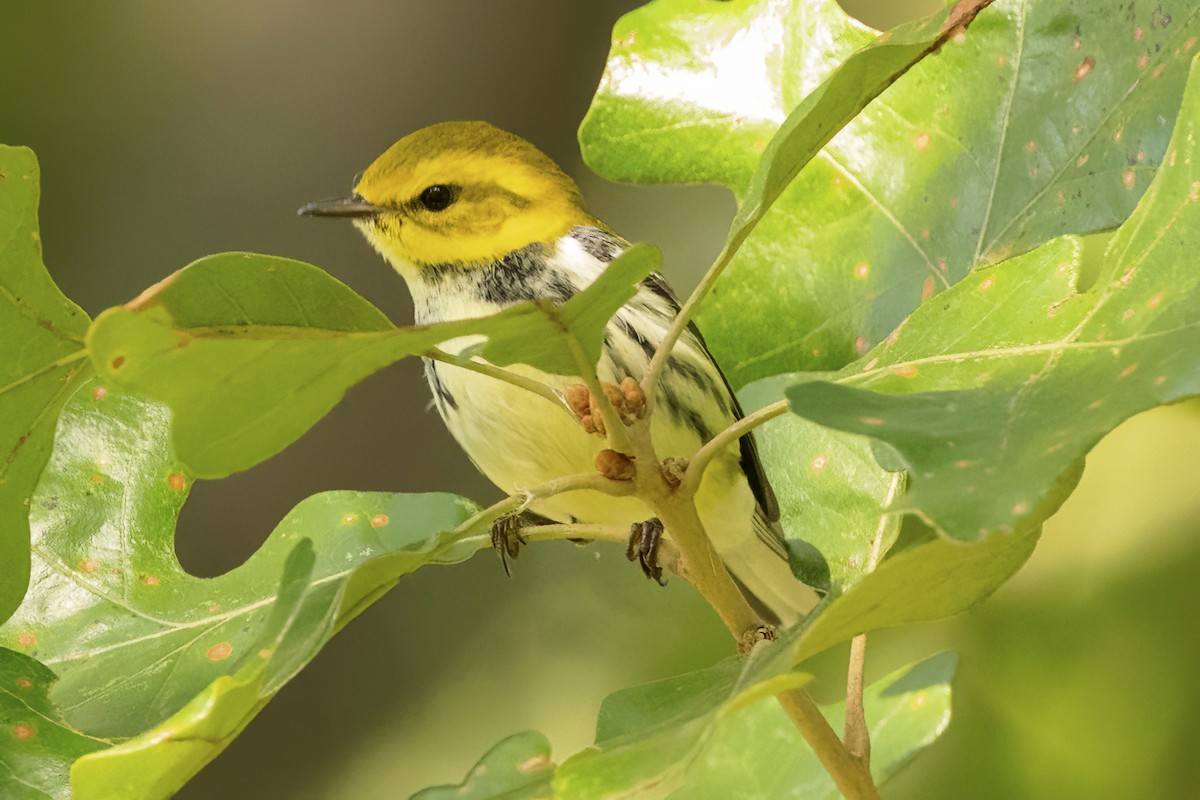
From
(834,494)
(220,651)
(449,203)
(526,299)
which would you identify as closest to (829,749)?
(834,494)

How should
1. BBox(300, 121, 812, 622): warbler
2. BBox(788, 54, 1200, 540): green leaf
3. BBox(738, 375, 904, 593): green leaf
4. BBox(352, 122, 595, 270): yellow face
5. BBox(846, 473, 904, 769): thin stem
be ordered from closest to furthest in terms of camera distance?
BBox(788, 54, 1200, 540): green leaf → BBox(846, 473, 904, 769): thin stem → BBox(738, 375, 904, 593): green leaf → BBox(300, 121, 812, 622): warbler → BBox(352, 122, 595, 270): yellow face

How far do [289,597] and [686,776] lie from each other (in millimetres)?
160

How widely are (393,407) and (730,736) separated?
169 centimetres

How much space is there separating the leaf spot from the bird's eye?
0.60 m

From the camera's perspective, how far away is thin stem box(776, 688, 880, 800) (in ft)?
2.08

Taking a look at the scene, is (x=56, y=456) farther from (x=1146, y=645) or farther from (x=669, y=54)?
(x=1146, y=645)

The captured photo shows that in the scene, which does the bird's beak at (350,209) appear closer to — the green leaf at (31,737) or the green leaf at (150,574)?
the green leaf at (150,574)

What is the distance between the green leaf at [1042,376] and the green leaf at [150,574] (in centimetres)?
22

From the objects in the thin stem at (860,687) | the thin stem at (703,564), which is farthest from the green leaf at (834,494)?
the thin stem at (703,564)

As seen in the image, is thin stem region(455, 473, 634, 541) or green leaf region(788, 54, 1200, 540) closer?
green leaf region(788, 54, 1200, 540)

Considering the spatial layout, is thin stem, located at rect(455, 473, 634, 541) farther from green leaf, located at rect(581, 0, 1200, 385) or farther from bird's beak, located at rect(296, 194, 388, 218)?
bird's beak, located at rect(296, 194, 388, 218)

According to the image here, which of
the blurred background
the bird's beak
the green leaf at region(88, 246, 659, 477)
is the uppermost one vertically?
the green leaf at region(88, 246, 659, 477)

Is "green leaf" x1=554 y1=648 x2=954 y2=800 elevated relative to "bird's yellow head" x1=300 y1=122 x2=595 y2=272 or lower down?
lower down

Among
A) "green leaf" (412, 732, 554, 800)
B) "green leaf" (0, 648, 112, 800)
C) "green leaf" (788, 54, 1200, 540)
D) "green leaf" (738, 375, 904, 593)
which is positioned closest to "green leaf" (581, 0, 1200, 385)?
"green leaf" (738, 375, 904, 593)
